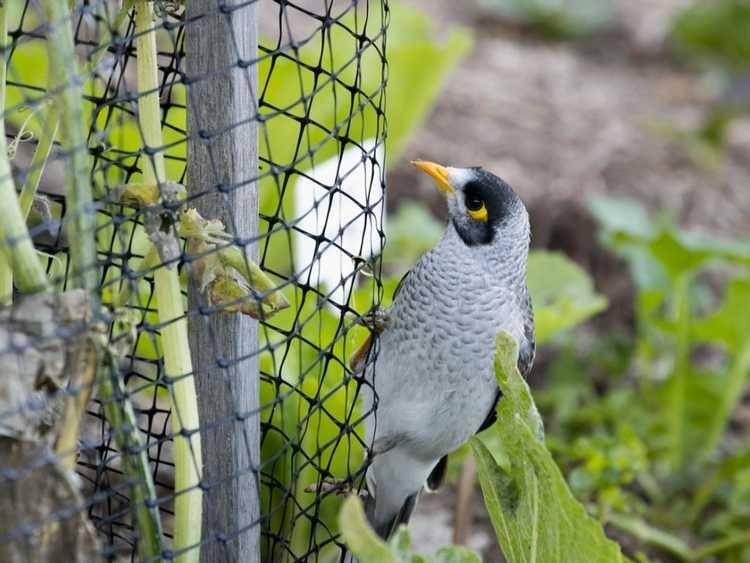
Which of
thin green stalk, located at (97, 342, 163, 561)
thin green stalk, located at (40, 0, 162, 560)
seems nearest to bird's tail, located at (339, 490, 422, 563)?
thin green stalk, located at (97, 342, 163, 561)

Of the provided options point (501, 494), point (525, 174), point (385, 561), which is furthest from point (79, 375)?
point (525, 174)

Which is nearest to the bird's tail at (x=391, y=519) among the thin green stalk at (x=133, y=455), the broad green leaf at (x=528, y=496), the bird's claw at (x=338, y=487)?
the bird's claw at (x=338, y=487)

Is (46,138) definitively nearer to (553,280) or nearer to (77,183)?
(77,183)

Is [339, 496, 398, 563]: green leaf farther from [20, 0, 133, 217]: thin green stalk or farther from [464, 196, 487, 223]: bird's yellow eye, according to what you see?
[464, 196, 487, 223]: bird's yellow eye

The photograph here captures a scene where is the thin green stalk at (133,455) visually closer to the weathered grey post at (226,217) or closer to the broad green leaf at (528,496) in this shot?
the weathered grey post at (226,217)

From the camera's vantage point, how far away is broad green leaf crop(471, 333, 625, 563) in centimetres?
160

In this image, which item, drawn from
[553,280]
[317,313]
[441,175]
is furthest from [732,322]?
[317,313]

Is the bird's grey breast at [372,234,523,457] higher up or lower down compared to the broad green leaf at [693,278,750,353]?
lower down

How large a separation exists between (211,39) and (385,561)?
0.75 meters

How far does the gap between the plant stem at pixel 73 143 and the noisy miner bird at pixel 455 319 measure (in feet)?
2.49

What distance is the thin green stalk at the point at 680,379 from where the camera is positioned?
3160mm

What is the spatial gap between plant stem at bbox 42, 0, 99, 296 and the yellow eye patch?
842 mm

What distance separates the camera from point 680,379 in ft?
10.6

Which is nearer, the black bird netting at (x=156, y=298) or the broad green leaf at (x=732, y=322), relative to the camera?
the black bird netting at (x=156, y=298)
